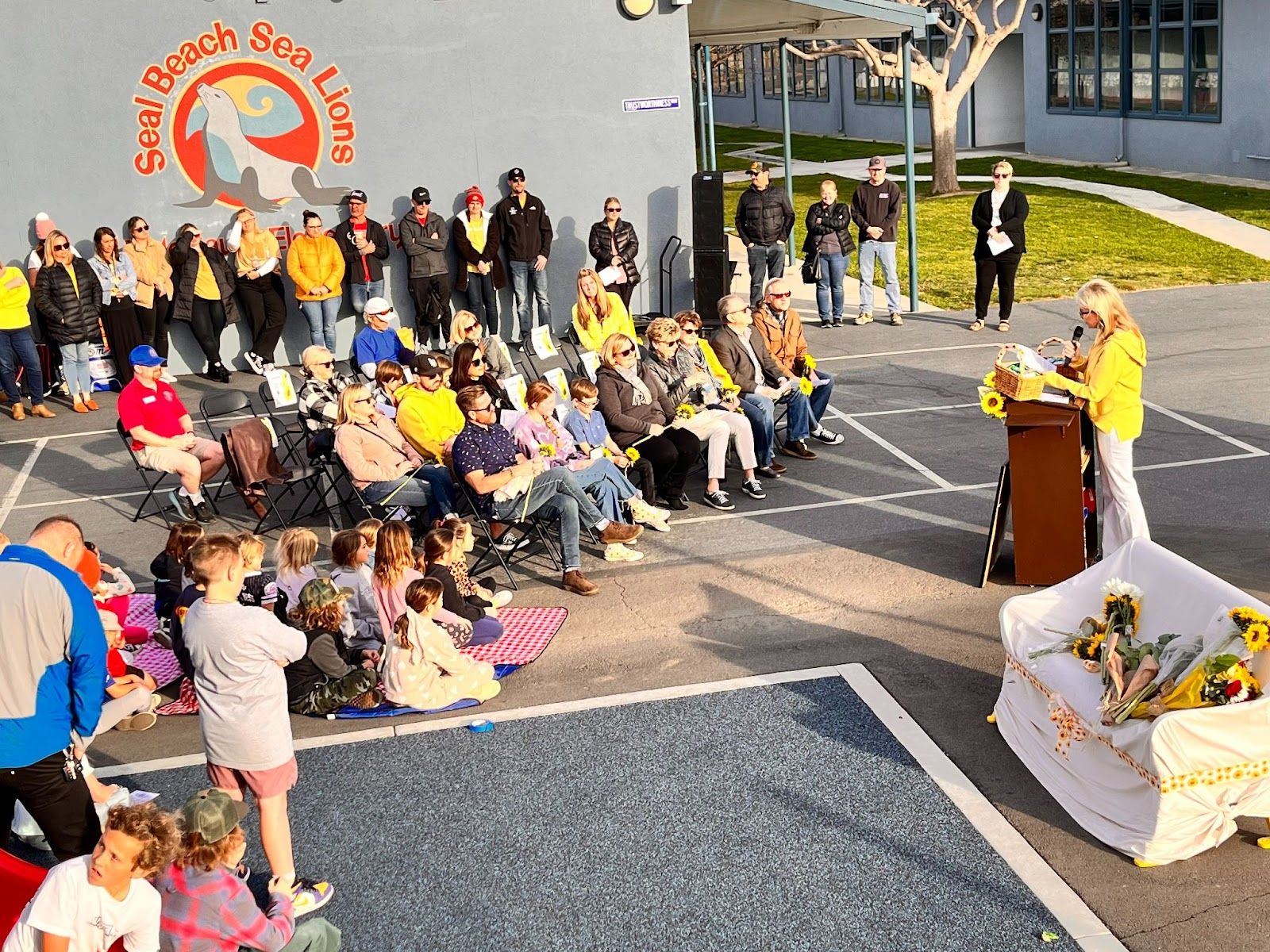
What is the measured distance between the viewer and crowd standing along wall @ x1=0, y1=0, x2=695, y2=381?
1548 centimetres

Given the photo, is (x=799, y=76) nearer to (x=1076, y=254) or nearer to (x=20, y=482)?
(x=1076, y=254)

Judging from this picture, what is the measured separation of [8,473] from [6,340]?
2.09 metres

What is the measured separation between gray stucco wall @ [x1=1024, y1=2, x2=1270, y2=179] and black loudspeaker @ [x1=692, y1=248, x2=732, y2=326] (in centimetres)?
1475

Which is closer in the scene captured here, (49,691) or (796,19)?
(49,691)

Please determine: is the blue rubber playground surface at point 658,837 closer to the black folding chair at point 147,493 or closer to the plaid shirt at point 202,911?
the plaid shirt at point 202,911

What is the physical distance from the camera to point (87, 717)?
217 inches

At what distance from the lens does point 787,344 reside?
12070 mm

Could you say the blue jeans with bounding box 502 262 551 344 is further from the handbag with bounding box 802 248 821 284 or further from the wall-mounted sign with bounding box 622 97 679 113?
the handbag with bounding box 802 248 821 284

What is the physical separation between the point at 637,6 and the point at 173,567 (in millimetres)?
10660

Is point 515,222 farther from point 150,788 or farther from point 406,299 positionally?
point 150,788

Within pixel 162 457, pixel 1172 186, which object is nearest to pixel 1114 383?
pixel 162 457

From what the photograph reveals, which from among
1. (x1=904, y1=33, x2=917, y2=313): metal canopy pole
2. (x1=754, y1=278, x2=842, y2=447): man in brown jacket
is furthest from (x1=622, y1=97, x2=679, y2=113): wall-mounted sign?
(x1=754, y1=278, x2=842, y2=447): man in brown jacket

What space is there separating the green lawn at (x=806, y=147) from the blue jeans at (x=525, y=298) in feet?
54.5

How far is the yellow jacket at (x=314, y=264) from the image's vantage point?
15.6 meters
